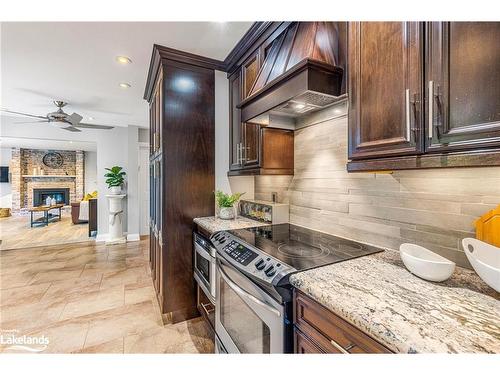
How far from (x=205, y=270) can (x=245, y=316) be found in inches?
28.7

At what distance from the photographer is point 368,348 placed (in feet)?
2.25

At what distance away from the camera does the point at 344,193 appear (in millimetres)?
1595

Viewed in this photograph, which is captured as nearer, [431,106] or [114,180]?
[431,106]

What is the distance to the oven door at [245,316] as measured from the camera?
3.32ft

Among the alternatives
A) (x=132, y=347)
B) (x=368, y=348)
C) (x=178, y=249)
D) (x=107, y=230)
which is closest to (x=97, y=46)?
(x=178, y=249)

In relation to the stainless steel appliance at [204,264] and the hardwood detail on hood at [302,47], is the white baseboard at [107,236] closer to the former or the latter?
the stainless steel appliance at [204,264]

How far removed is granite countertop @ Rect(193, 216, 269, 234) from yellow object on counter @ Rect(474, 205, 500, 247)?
4.50 ft

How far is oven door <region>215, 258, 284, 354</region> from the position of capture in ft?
3.32

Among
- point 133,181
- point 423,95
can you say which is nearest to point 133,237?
point 133,181

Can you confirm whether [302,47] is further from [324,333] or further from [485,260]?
[324,333]

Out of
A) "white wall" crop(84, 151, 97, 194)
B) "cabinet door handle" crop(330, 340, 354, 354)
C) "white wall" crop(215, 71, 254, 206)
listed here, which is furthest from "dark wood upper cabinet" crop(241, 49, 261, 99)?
"white wall" crop(84, 151, 97, 194)
